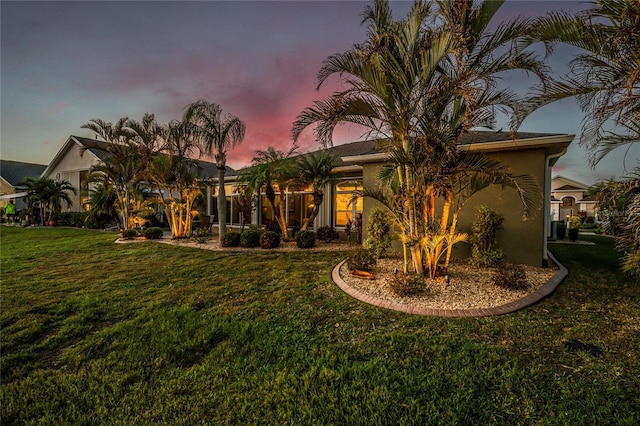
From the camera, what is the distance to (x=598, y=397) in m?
2.57

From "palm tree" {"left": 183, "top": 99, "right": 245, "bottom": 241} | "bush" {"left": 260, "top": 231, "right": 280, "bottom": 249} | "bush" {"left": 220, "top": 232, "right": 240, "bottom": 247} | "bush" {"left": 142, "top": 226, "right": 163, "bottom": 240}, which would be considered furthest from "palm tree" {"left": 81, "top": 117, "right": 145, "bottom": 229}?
"bush" {"left": 260, "top": 231, "right": 280, "bottom": 249}

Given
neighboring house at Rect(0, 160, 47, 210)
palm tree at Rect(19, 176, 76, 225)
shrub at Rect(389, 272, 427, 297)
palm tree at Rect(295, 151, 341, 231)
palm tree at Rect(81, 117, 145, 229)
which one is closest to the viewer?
shrub at Rect(389, 272, 427, 297)

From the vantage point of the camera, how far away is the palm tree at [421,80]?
197 inches

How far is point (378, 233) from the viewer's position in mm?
8117

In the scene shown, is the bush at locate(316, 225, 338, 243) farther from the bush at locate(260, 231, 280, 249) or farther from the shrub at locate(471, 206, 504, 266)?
the shrub at locate(471, 206, 504, 266)

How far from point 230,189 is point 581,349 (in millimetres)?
17287

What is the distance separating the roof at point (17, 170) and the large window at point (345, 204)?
37268mm

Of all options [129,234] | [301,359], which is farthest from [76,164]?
[301,359]

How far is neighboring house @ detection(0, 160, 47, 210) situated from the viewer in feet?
94.2

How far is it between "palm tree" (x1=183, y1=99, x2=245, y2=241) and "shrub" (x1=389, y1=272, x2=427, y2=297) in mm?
8228

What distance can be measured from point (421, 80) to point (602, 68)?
302cm

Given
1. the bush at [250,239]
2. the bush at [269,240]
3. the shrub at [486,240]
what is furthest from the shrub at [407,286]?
the bush at [250,239]

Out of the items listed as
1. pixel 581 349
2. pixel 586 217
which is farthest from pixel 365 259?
pixel 586 217

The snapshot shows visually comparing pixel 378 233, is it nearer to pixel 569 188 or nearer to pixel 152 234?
pixel 152 234
